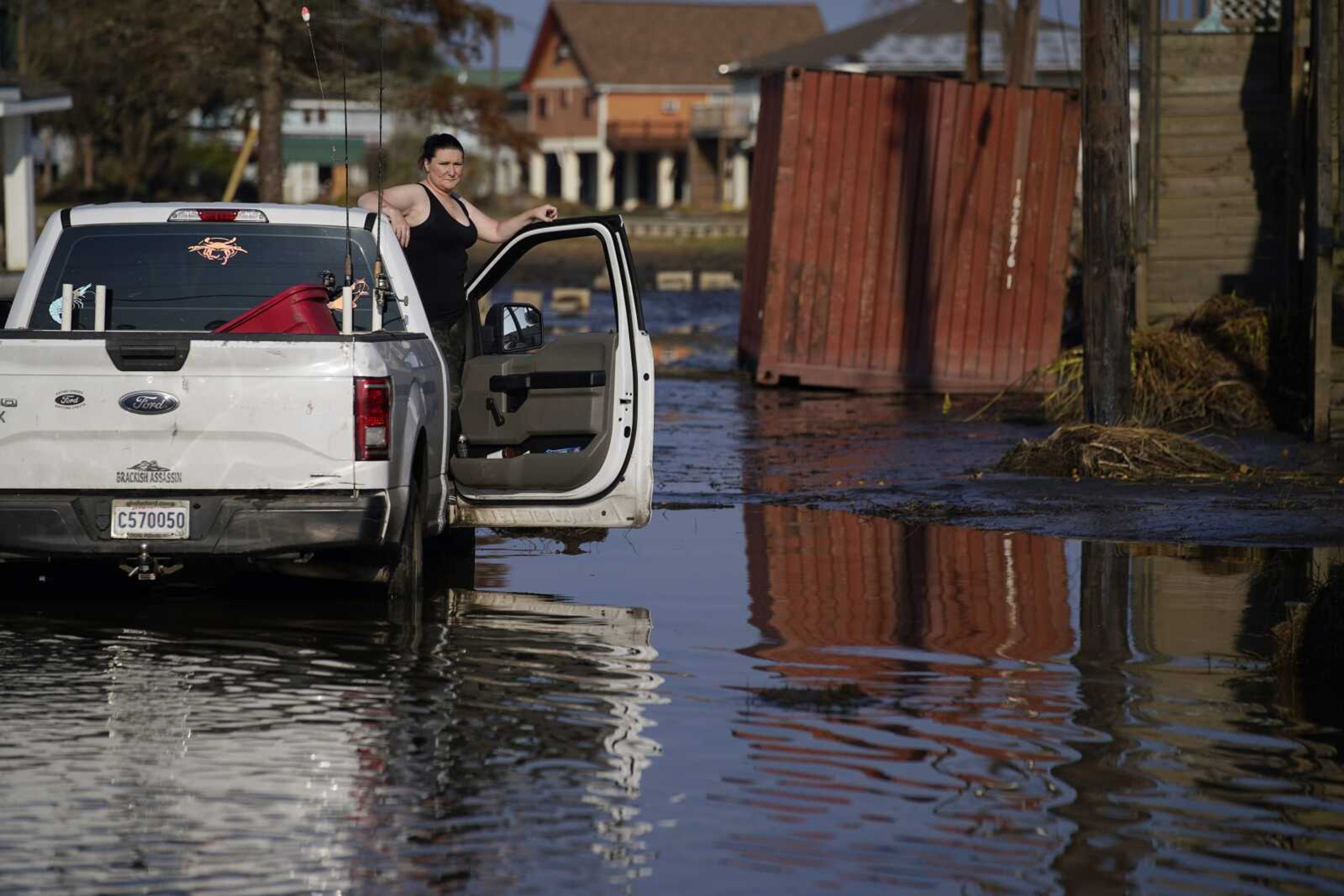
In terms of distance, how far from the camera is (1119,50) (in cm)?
1532

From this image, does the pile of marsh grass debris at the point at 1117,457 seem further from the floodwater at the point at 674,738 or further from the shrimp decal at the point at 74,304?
the shrimp decal at the point at 74,304

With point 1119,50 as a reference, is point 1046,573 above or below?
below

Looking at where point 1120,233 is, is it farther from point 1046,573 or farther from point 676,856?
point 676,856

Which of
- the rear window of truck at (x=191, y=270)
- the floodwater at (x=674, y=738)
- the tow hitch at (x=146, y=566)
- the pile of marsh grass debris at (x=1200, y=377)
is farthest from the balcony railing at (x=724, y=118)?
the tow hitch at (x=146, y=566)

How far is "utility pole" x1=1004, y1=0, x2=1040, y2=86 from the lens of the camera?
27.8 m

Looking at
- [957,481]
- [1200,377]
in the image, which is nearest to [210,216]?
[957,481]

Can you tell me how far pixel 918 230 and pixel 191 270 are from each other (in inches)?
503

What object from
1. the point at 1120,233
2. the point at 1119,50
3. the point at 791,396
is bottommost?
the point at 791,396

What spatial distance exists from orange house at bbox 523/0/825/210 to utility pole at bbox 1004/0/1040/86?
5700cm

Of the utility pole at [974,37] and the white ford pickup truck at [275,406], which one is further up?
the utility pole at [974,37]

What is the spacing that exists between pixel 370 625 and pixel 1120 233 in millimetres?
7858

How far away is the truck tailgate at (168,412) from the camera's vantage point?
8711 mm

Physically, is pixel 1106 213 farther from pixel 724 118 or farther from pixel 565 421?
pixel 724 118

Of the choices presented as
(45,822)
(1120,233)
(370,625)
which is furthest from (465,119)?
(45,822)
